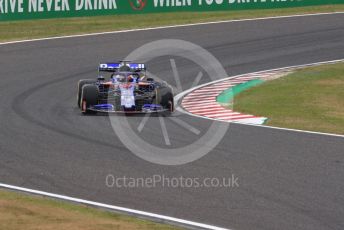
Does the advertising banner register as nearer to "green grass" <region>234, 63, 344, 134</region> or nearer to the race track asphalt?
the race track asphalt

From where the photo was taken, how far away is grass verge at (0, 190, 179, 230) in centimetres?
1109

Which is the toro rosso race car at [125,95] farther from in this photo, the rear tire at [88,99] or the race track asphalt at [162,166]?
the race track asphalt at [162,166]

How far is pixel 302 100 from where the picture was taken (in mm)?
22641

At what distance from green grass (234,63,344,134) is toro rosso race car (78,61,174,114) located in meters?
2.00

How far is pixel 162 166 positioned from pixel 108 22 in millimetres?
21591

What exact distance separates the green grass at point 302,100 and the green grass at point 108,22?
31.8ft

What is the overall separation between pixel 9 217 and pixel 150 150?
498 cm

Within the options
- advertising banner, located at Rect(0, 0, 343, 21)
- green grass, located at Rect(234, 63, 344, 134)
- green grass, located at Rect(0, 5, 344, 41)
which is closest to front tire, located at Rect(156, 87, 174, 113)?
green grass, located at Rect(234, 63, 344, 134)

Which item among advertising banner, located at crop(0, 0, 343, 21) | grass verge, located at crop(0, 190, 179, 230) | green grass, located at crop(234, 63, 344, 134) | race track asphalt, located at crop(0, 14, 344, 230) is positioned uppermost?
advertising banner, located at crop(0, 0, 343, 21)

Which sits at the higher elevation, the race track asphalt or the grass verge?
the grass verge

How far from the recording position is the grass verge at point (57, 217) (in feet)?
36.4

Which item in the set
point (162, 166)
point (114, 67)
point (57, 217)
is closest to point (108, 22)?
point (114, 67)

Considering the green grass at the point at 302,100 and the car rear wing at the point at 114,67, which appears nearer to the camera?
the green grass at the point at 302,100

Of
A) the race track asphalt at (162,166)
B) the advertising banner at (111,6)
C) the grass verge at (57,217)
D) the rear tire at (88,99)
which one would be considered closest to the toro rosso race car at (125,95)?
the rear tire at (88,99)
